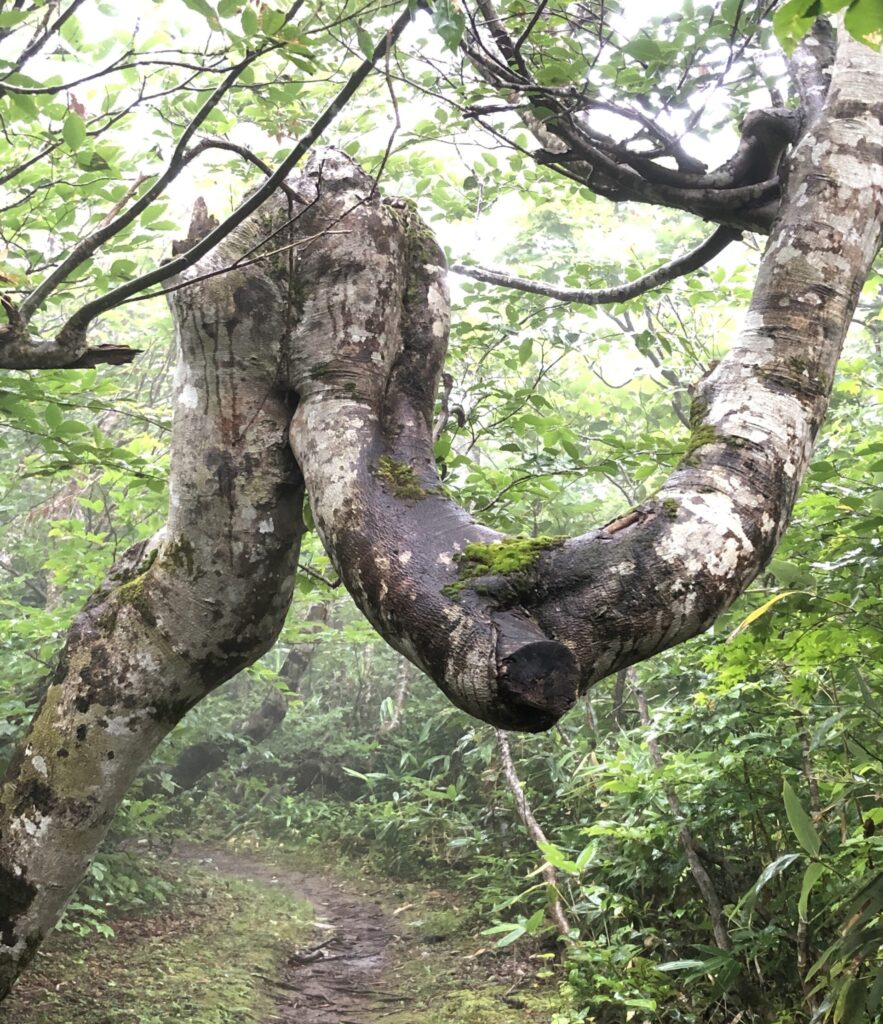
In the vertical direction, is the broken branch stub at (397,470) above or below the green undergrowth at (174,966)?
above

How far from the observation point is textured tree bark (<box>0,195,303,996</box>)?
7.52ft

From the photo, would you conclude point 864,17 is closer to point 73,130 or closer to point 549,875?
point 73,130

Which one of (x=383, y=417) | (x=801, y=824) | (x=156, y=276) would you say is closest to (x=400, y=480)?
(x=383, y=417)

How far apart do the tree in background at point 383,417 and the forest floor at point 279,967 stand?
8.01 ft

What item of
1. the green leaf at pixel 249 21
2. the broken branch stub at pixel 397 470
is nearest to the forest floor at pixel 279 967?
the broken branch stub at pixel 397 470

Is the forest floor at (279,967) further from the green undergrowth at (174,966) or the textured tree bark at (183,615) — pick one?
the textured tree bark at (183,615)

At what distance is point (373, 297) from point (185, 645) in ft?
4.07

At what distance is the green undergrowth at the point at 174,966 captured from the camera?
4059 millimetres

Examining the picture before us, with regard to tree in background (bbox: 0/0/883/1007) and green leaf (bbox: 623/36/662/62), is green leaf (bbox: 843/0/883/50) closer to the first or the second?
tree in background (bbox: 0/0/883/1007)

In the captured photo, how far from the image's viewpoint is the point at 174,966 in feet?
16.2

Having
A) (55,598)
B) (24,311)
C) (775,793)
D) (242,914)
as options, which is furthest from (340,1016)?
(55,598)

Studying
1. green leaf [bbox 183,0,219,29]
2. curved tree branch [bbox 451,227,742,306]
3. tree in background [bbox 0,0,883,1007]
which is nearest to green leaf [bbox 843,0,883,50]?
tree in background [bbox 0,0,883,1007]

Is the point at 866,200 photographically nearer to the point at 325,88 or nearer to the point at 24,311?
the point at 24,311

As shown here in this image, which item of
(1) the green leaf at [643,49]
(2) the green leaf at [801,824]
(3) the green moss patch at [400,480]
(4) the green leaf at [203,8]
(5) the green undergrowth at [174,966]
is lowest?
(5) the green undergrowth at [174,966]
